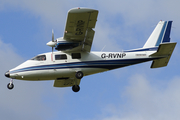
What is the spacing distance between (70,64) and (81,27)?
3.23 metres

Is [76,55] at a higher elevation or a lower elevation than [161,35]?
lower

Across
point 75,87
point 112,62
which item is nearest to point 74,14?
point 112,62

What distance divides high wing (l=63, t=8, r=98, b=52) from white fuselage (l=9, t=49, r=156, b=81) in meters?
0.87

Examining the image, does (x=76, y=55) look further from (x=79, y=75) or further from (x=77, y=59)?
(x=79, y=75)

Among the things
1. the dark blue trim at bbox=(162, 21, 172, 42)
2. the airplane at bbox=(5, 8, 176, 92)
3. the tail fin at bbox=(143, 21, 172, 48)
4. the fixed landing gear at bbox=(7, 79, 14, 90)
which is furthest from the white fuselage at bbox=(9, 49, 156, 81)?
the dark blue trim at bbox=(162, 21, 172, 42)

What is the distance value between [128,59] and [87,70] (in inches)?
131

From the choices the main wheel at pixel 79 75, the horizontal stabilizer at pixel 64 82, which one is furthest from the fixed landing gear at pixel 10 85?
the main wheel at pixel 79 75

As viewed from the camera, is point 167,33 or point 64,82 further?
point 64,82

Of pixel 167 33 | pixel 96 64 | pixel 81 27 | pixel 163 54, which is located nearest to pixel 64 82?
pixel 96 64

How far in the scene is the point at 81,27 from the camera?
76.3 ft

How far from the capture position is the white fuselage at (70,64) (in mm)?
24641

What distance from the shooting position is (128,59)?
2578 centimetres

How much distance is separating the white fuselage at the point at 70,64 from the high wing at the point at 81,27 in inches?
34.1

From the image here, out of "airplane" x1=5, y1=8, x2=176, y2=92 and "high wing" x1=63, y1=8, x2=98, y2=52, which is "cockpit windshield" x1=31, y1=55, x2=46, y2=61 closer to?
"airplane" x1=5, y1=8, x2=176, y2=92
